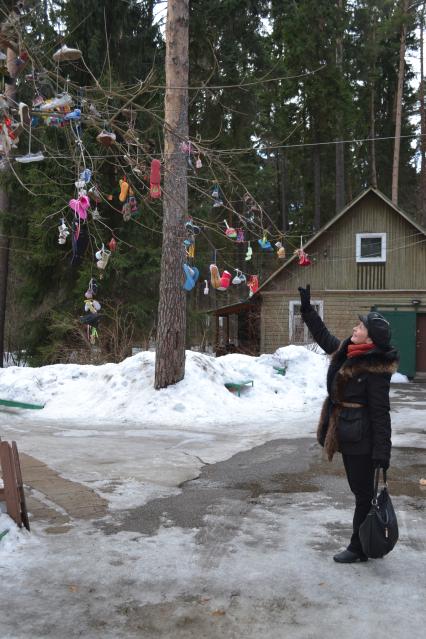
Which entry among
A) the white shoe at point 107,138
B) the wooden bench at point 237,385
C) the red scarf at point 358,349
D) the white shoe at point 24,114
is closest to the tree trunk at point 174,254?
the wooden bench at point 237,385

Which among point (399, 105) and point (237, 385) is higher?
point (399, 105)

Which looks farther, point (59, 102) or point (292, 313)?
point (292, 313)

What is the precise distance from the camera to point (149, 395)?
42.1 feet

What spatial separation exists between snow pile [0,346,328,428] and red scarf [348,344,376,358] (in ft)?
23.9

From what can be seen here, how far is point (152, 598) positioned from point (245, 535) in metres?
1.41

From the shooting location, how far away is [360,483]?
4625 millimetres

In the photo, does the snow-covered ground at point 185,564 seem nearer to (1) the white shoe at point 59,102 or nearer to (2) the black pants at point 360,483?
(2) the black pants at point 360,483

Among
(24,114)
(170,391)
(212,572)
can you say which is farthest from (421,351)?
(212,572)

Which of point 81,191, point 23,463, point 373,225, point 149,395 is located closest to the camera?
point 81,191

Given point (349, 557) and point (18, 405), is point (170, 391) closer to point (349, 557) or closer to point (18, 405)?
point (18, 405)

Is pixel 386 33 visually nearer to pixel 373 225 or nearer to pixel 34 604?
pixel 373 225

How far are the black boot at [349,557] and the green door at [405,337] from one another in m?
19.6

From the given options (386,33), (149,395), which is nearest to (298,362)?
(149,395)

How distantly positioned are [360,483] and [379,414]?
53 centimetres
